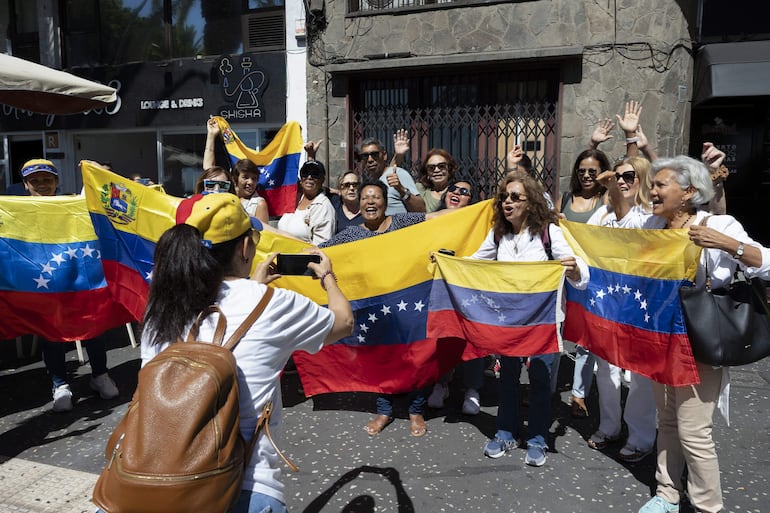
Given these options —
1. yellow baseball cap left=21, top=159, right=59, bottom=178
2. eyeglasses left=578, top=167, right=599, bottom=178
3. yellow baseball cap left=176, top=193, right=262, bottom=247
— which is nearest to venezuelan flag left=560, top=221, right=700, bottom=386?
eyeglasses left=578, top=167, right=599, bottom=178

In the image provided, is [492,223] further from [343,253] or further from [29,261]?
[29,261]

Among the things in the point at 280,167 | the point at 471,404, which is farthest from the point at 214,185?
the point at 471,404

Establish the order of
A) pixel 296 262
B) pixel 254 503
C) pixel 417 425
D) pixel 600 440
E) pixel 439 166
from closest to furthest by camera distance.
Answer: pixel 254 503
pixel 296 262
pixel 600 440
pixel 417 425
pixel 439 166

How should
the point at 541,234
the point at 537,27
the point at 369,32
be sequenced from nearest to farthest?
the point at 541,234 < the point at 537,27 < the point at 369,32

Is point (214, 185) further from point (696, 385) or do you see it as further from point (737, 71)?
point (737, 71)

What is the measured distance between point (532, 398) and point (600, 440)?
702 millimetres

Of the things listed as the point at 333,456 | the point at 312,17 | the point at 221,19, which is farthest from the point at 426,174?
the point at 221,19

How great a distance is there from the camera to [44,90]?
251 inches

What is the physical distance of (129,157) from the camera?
1352 centimetres

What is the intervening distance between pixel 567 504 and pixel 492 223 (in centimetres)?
192

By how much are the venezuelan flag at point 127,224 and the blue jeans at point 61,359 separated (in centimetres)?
56

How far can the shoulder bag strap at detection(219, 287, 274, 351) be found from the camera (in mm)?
1897

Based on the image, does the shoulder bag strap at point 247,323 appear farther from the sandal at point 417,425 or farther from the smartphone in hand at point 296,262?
the sandal at point 417,425

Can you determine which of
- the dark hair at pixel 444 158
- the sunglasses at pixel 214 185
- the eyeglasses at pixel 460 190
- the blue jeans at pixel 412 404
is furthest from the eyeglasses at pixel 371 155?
the blue jeans at pixel 412 404
